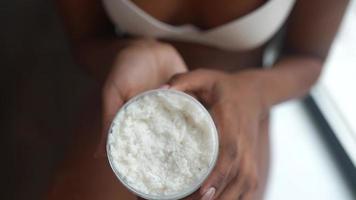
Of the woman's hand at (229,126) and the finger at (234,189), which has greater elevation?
the woman's hand at (229,126)

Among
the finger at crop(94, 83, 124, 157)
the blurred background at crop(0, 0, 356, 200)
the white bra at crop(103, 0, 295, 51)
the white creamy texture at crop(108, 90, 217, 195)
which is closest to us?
the white creamy texture at crop(108, 90, 217, 195)

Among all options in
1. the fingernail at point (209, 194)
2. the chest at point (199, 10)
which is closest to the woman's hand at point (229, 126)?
the fingernail at point (209, 194)

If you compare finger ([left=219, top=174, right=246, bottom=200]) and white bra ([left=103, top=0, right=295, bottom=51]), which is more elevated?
white bra ([left=103, top=0, right=295, bottom=51])

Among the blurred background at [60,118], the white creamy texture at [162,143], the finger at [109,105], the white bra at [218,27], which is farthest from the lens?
the blurred background at [60,118]

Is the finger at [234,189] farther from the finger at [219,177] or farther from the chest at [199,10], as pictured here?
the chest at [199,10]

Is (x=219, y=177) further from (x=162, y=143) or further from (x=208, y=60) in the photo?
(x=208, y=60)

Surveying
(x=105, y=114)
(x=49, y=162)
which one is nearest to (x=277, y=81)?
(x=105, y=114)

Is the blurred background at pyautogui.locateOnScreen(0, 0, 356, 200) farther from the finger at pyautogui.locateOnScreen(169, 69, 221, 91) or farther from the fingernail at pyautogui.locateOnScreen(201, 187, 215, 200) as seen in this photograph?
the fingernail at pyautogui.locateOnScreen(201, 187, 215, 200)

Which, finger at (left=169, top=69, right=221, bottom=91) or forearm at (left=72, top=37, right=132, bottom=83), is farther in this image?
forearm at (left=72, top=37, right=132, bottom=83)

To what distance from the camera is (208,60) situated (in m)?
0.82

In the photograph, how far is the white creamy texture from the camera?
487 mm

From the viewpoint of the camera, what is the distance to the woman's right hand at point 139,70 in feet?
2.07

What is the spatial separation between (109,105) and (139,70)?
8 centimetres

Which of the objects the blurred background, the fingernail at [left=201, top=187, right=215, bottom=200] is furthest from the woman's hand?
the blurred background
